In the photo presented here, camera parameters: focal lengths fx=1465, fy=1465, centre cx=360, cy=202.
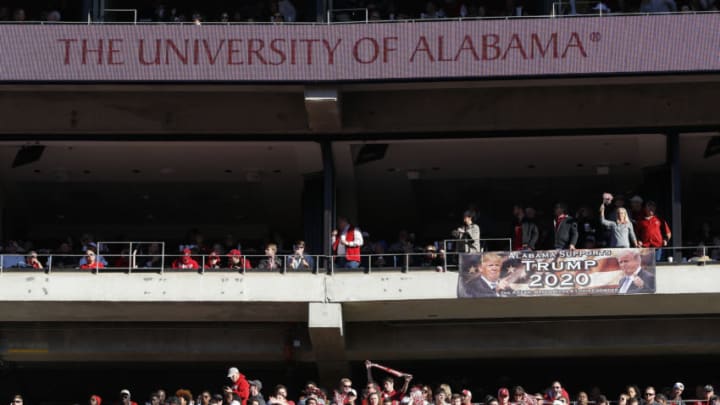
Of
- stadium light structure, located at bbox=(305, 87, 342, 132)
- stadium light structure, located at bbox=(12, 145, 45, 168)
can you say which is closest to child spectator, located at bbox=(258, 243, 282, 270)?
stadium light structure, located at bbox=(305, 87, 342, 132)

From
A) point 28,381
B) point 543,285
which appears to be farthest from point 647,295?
point 28,381

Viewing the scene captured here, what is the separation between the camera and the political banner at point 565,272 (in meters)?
21.4

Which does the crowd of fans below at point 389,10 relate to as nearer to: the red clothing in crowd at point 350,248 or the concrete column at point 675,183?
the concrete column at point 675,183

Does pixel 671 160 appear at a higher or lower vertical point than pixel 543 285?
higher

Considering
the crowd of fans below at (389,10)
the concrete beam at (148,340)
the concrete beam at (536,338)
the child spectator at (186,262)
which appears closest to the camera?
the child spectator at (186,262)

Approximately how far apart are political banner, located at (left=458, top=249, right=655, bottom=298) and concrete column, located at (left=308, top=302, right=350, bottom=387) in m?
2.24

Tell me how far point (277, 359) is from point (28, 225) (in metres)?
6.86

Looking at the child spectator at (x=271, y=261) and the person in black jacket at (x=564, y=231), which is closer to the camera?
the person in black jacket at (x=564, y=231)

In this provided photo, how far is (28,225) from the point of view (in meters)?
28.0

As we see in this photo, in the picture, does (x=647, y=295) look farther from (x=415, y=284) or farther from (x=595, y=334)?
(x=415, y=284)

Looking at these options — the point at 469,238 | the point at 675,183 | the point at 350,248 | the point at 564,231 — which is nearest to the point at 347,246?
the point at 350,248

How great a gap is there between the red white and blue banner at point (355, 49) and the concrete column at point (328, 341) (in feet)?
11.7

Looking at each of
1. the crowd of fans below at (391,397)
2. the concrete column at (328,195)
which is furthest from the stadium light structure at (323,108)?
the crowd of fans below at (391,397)

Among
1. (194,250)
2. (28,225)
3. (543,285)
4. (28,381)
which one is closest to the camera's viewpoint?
(543,285)
